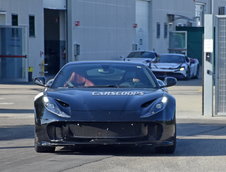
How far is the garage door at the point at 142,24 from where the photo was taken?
46.4 meters

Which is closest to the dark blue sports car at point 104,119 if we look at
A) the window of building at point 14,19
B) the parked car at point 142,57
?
the window of building at point 14,19

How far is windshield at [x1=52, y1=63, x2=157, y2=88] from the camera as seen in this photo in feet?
34.2

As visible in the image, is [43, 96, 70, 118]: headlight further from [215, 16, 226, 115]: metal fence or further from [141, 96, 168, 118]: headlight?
[215, 16, 226, 115]: metal fence

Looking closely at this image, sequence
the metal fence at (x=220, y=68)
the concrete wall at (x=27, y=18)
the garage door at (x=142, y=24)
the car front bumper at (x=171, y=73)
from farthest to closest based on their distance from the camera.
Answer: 1. the garage door at (x=142, y=24)
2. the car front bumper at (x=171, y=73)
3. the concrete wall at (x=27, y=18)
4. the metal fence at (x=220, y=68)

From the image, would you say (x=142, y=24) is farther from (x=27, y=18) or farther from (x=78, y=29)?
(x=27, y=18)

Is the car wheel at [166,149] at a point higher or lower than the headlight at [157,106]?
lower

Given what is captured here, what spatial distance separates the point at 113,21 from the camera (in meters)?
41.9

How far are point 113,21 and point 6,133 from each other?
3005 centimetres

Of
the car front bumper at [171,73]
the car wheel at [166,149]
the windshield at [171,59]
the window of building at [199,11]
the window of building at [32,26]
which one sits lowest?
the car front bumper at [171,73]

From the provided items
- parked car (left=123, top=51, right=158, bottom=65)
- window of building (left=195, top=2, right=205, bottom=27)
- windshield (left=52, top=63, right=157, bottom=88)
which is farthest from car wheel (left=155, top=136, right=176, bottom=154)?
window of building (left=195, top=2, right=205, bottom=27)

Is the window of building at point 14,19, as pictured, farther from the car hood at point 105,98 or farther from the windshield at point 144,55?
the car hood at point 105,98

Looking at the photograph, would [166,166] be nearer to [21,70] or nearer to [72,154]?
[72,154]

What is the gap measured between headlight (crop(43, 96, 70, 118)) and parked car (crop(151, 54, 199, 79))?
2326 cm

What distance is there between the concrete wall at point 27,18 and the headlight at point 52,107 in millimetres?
20355
